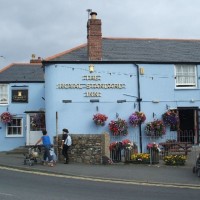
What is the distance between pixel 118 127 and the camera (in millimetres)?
21359

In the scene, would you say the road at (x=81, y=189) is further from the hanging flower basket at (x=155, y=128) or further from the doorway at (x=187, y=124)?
the doorway at (x=187, y=124)

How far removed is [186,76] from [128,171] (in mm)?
9545

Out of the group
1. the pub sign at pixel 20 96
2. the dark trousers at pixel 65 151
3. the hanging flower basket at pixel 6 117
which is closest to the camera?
the dark trousers at pixel 65 151

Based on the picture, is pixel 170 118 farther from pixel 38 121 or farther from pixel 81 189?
pixel 81 189

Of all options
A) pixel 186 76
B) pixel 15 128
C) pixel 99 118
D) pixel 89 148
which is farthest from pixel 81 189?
pixel 15 128

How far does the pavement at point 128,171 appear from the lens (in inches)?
543

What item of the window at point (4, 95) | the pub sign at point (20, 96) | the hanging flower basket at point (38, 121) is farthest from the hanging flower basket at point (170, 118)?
the window at point (4, 95)

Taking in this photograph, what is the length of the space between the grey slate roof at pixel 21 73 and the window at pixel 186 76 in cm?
1057

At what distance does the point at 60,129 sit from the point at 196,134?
816 cm

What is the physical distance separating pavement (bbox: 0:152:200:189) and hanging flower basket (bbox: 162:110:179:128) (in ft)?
14.4

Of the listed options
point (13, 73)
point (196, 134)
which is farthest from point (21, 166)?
point (13, 73)

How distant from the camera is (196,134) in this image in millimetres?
23078

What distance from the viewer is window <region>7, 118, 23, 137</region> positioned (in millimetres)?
27969

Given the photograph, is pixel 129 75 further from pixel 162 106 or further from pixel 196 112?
pixel 196 112
